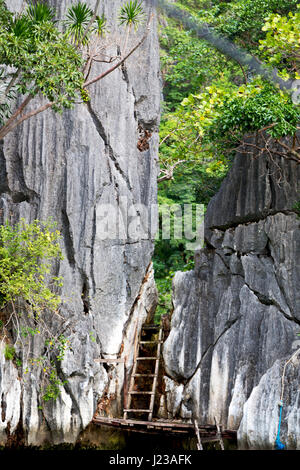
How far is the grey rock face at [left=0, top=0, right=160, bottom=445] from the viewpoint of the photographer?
10352mm

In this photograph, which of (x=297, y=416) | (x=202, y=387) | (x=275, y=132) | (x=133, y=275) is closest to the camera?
(x=297, y=416)

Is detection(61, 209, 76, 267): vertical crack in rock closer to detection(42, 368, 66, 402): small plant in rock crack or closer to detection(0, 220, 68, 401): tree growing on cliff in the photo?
detection(0, 220, 68, 401): tree growing on cliff

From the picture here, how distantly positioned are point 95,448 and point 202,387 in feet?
7.45

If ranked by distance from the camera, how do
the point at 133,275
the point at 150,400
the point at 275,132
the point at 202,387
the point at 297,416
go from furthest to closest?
the point at 133,275
the point at 150,400
the point at 202,387
the point at 275,132
the point at 297,416

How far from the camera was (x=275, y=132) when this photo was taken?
941 centimetres

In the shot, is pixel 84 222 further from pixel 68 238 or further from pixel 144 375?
pixel 144 375

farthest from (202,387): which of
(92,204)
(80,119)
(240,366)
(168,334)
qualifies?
(80,119)

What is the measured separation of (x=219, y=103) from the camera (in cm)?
1076

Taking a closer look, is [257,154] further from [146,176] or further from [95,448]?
[95,448]

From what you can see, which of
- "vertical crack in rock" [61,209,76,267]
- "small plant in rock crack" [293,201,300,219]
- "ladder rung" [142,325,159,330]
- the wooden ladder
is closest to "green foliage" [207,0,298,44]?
"small plant in rock crack" [293,201,300,219]

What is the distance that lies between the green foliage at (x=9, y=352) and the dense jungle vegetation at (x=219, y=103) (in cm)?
416

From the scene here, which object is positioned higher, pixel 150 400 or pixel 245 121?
pixel 245 121

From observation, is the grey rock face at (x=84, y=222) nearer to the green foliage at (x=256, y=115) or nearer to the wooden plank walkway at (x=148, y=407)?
the wooden plank walkway at (x=148, y=407)

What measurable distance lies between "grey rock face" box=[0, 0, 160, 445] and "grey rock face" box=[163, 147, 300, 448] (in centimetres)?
129
